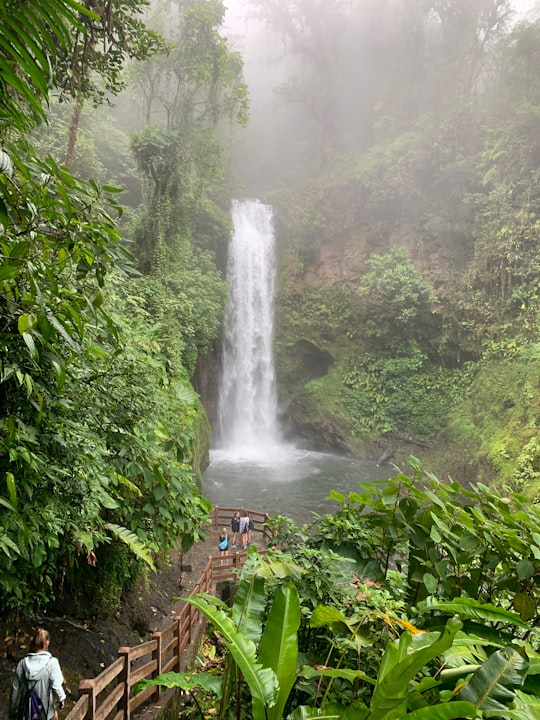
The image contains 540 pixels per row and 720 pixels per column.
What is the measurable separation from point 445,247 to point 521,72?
9.03 m

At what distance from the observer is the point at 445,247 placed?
68.9 feet

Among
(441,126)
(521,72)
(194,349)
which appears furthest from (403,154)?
(194,349)

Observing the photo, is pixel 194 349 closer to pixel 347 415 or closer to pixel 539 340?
pixel 347 415

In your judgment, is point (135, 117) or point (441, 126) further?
point (135, 117)

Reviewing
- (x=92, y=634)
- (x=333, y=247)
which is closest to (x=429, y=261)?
(x=333, y=247)

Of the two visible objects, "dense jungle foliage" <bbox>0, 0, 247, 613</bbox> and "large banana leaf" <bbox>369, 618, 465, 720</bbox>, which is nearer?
"large banana leaf" <bbox>369, 618, 465, 720</bbox>

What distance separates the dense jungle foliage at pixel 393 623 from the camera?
52.4 inches

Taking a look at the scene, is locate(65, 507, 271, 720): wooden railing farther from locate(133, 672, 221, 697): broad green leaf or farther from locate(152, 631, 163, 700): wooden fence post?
locate(133, 672, 221, 697): broad green leaf

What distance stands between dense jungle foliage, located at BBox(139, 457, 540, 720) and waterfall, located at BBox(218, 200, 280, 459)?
58.1ft

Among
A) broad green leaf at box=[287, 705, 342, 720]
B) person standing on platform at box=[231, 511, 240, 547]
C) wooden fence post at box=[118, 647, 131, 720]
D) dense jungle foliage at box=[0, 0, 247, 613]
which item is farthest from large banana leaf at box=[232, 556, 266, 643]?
person standing on platform at box=[231, 511, 240, 547]

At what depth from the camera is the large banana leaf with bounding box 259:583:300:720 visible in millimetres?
1517

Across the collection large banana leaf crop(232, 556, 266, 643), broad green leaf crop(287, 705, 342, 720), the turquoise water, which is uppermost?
large banana leaf crop(232, 556, 266, 643)

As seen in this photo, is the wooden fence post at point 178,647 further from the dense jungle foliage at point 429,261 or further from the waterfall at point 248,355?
the waterfall at point 248,355

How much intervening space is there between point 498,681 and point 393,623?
613 mm
